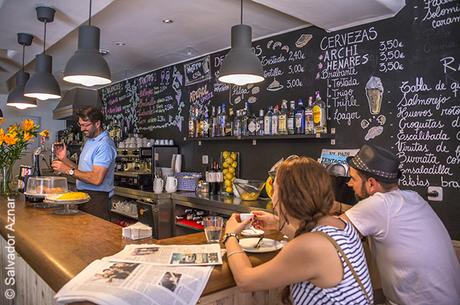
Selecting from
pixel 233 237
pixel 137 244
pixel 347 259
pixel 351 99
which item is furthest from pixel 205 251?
pixel 351 99

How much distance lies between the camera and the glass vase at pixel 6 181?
3.03 meters

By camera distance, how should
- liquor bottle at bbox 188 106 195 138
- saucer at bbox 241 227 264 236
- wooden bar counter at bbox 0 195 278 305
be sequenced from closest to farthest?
wooden bar counter at bbox 0 195 278 305 → saucer at bbox 241 227 264 236 → liquor bottle at bbox 188 106 195 138

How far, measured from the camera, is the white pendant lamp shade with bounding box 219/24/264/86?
7.64 feet

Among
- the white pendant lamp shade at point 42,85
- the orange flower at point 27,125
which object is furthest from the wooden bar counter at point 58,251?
the white pendant lamp shade at point 42,85

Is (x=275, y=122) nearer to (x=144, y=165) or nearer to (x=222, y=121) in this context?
(x=222, y=121)

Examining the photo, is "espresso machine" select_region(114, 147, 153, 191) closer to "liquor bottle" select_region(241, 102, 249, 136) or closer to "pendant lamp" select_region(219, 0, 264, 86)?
"liquor bottle" select_region(241, 102, 249, 136)

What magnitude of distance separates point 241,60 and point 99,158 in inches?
55.3

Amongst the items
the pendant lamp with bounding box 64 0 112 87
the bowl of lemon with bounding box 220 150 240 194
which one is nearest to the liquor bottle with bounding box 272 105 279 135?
the bowl of lemon with bounding box 220 150 240 194

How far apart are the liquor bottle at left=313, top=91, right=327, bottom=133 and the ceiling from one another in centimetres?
69

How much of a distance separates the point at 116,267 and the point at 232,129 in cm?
292

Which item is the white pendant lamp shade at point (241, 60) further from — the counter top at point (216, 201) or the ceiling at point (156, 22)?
the counter top at point (216, 201)

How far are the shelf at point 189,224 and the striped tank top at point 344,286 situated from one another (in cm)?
265

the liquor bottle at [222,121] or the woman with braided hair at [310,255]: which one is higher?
the liquor bottle at [222,121]

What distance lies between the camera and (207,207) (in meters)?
3.76
